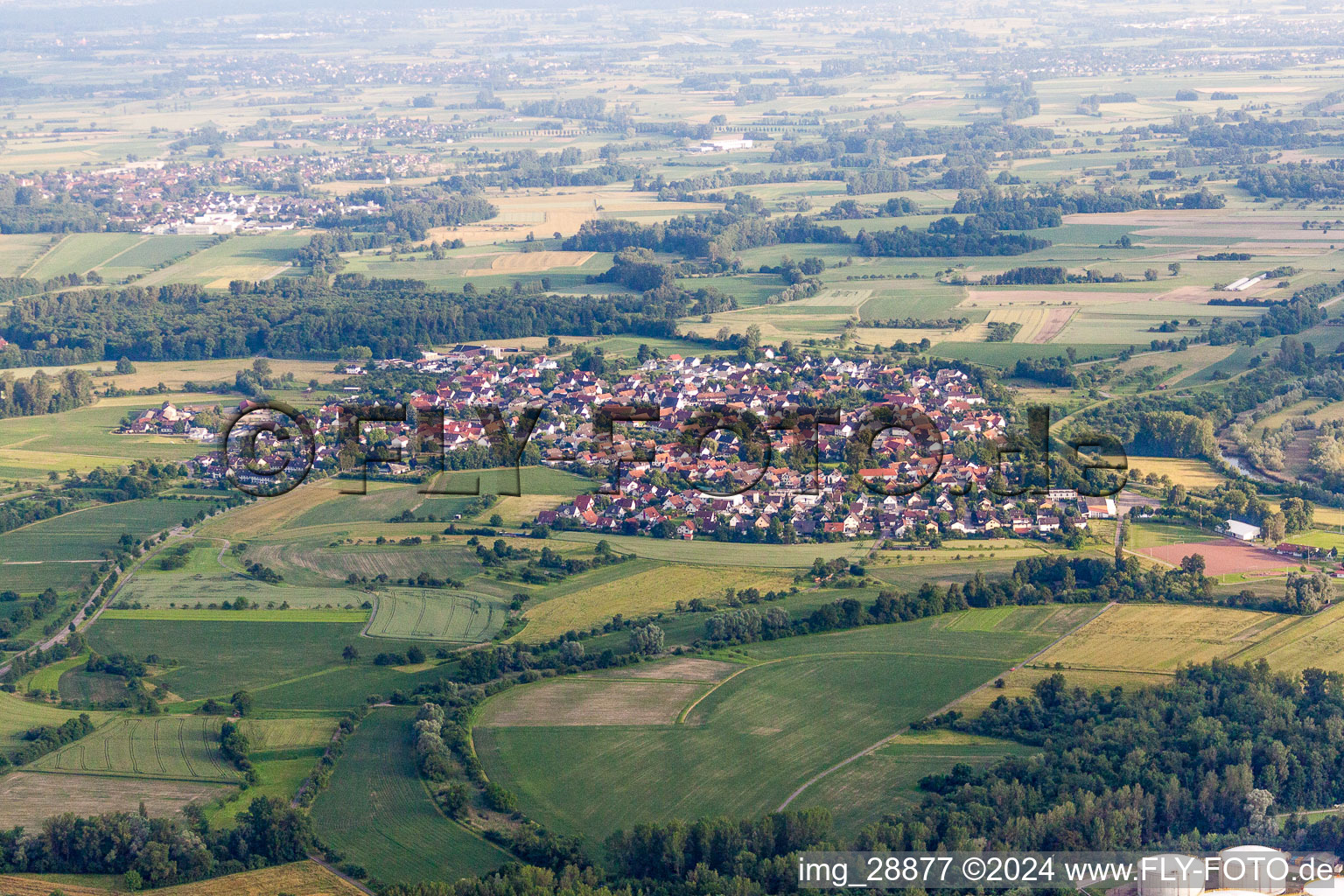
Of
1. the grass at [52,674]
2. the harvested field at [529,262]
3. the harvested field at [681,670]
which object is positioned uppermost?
the harvested field at [529,262]

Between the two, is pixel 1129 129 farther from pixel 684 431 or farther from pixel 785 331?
pixel 684 431

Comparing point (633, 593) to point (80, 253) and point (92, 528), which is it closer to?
point (92, 528)

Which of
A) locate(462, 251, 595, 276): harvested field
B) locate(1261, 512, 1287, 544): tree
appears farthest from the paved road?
locate(462, 251, 595, 276): harvested field

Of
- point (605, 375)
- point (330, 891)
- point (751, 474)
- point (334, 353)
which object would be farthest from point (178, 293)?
point (330, 891)

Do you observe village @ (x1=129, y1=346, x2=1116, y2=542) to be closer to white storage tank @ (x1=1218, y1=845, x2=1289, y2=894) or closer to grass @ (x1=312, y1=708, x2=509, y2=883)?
grass @ (x1=312, y1=708, x2=509, y2=883)

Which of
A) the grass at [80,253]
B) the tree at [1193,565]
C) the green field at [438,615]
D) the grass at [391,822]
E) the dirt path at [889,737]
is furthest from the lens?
the grass at [80,253]

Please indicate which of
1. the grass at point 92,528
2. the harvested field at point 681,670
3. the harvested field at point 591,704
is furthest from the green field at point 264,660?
the grass at point 92,528

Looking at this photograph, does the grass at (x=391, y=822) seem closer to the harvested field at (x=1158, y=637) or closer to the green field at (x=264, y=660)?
the green field at (x=264, y=660)
